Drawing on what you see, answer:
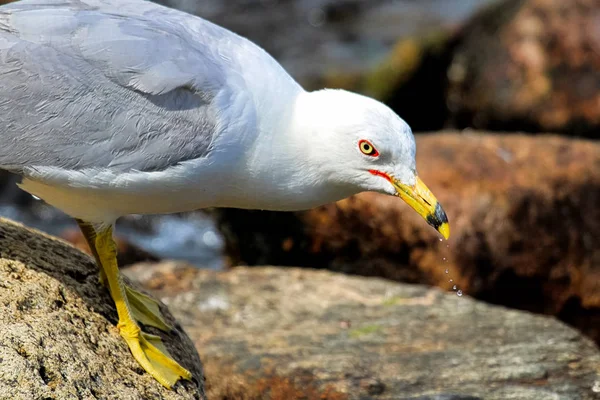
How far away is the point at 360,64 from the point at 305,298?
7166 millimetres

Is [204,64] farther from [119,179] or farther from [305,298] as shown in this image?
[305,298]

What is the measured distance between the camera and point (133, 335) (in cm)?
481

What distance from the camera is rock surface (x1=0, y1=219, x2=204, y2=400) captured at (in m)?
4.09

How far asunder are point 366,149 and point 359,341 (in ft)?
7.34

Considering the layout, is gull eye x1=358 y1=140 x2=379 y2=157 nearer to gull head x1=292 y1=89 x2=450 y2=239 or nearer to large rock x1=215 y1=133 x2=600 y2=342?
gull head x1=292 y1=89 x2=450 y2=239

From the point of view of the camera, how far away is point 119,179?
4586 mm

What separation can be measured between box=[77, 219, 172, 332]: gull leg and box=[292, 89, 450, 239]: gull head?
131 centimetres

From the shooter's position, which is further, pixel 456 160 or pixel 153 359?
pixel 456 160

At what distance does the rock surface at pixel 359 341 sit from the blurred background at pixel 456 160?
1024mm

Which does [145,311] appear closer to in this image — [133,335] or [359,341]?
[133,335]

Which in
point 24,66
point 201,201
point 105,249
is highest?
point 24,66

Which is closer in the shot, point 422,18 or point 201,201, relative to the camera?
point 201,201

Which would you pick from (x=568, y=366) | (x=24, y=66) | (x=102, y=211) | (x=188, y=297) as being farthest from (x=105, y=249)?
(x=568, y=366)

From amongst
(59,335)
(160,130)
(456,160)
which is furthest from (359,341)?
(456,160)
